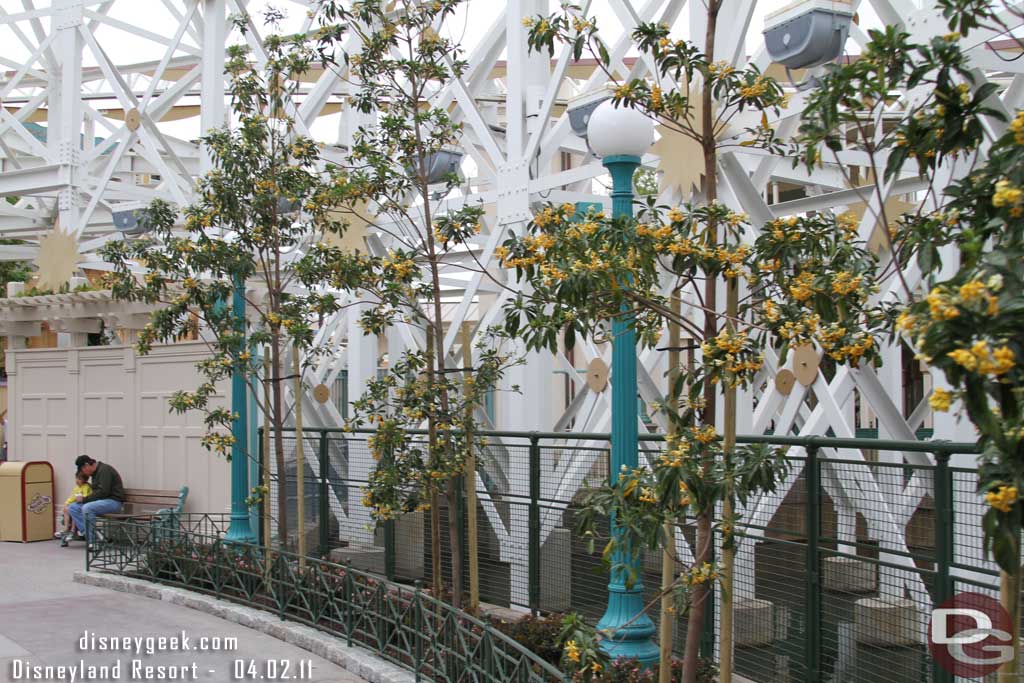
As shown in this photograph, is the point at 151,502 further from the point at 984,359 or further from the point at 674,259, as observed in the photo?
the point at 984,359

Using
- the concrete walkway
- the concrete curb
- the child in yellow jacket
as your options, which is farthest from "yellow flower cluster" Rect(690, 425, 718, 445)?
the child in yellow jacket

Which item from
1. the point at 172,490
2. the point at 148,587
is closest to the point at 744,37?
the point at 148,587

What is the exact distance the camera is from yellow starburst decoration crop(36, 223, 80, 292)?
1844 centimetres

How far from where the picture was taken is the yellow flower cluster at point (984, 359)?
2.70 meters

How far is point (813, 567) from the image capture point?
7.04 m

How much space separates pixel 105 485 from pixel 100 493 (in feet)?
0.42

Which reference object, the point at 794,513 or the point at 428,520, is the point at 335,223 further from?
the point at 794,513

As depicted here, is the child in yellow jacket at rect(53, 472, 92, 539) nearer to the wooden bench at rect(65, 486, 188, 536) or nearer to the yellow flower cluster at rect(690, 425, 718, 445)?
the wooden bench at rect(65, 486, 188, 536)

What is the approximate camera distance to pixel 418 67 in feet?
31.3

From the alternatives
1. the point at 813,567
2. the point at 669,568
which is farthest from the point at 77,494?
the point at 669,568

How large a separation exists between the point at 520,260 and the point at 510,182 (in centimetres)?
656

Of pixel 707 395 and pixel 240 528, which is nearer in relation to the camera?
pixel 707 395

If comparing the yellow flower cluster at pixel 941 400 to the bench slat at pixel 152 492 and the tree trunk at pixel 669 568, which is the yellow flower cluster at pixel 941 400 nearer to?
the tree trunk at pixel 669 568

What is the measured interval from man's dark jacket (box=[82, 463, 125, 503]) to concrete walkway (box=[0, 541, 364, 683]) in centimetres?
270
